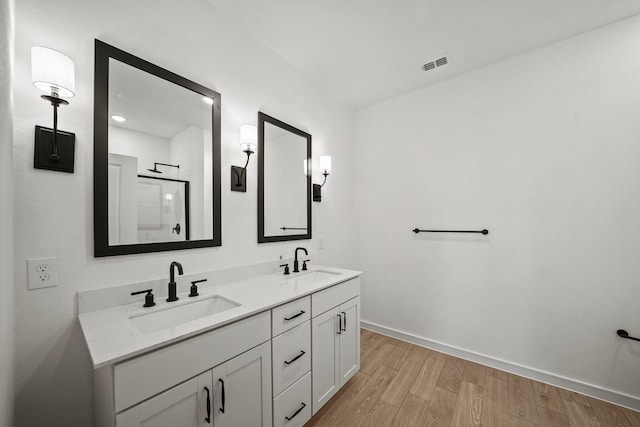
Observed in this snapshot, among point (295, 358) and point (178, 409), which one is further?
point (295, 358)

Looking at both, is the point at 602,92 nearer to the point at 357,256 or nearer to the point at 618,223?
the point at 618,223

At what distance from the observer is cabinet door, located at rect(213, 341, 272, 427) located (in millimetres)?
1009

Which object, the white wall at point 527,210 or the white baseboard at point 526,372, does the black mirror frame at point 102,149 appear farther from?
the white baseboard at point 526,372

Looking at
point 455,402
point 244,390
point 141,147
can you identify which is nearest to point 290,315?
point 244,390

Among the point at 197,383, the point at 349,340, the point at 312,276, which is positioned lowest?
the point at 349,340

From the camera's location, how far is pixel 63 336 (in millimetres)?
1033

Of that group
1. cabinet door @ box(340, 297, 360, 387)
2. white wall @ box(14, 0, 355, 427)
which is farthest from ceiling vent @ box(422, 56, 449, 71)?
cabinet door @ box(340, 297, 360, 387)

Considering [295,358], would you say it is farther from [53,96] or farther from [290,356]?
[53,96]

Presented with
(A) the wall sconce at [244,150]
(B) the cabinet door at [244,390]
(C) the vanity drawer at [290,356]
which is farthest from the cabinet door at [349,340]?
(A) the wall sconce at [244,150]

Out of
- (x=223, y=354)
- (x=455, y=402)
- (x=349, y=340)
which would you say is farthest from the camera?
(x=349, y=340)

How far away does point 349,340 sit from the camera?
5.99ft

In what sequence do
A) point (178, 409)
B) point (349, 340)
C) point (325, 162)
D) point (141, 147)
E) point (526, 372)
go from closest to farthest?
point (178, 409) < point (141, 147) < point (349, 340) < point (526, 372) < point (325, 162)

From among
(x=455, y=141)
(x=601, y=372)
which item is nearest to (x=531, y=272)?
(x=601, y=372)

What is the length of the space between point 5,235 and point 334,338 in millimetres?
1625
